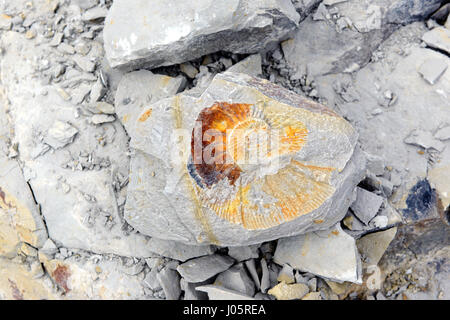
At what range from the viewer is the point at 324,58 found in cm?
308

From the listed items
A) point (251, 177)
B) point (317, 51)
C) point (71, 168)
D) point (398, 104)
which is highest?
point (317, 51)

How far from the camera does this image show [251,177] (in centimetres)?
226

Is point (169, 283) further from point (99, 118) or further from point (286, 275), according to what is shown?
point (99, 118)

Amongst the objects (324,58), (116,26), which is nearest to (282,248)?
(324,58)

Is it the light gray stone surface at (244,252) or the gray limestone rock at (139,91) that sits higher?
the gray limestone rock at (139,91)

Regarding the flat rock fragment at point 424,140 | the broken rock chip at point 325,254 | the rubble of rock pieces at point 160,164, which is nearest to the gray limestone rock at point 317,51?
the rubble of rock pieces at point 160,164

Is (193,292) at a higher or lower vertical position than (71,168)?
lower

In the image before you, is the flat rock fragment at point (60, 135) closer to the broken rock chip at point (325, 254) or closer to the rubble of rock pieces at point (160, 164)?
the rubble of rock pieces at point (160, 164)

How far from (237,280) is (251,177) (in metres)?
0.80

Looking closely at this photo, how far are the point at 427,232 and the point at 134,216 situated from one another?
6.97 ft

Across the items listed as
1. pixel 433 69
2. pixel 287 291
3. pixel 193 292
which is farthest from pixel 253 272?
pixel 433 69

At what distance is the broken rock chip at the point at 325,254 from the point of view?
2.57 metres

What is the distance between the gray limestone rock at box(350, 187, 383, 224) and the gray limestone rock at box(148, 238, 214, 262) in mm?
1015

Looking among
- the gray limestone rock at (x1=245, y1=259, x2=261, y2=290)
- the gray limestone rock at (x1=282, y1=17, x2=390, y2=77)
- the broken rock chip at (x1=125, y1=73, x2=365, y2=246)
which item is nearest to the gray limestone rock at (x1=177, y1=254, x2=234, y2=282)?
the gray limestone rock at (x1=245, y1=259, x2=261, y2=290)
